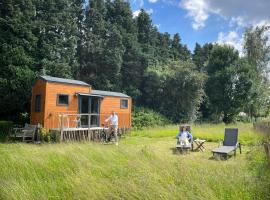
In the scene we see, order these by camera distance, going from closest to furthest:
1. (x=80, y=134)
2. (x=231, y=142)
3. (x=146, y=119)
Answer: (x=231, y=142) < (x=80, y=134) < (x=146, y=119)

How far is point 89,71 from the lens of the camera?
3133cm

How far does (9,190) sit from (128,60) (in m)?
28.5

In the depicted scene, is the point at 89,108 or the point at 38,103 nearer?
the point at 38,103

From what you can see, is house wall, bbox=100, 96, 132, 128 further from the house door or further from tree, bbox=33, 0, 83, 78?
tree, bbox=33, 0, 83, 78

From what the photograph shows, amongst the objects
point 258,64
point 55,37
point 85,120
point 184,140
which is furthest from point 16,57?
point 258,64

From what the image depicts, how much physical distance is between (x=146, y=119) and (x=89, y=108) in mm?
11234

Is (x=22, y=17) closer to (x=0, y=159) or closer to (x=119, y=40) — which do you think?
(x=119, y=40)

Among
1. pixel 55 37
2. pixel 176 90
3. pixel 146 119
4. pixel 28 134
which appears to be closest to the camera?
pixel 28 134

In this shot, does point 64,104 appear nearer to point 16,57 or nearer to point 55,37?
point 16,57

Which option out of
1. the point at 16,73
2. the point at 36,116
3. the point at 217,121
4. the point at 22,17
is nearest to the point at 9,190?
the point at 36,116

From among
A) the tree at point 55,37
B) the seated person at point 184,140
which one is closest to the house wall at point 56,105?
the tree at point 55,37

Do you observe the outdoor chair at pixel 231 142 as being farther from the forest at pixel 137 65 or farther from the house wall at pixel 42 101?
the forest at pixel 137 65

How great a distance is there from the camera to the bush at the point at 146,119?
28.2m

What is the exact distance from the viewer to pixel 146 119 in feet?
94.5
